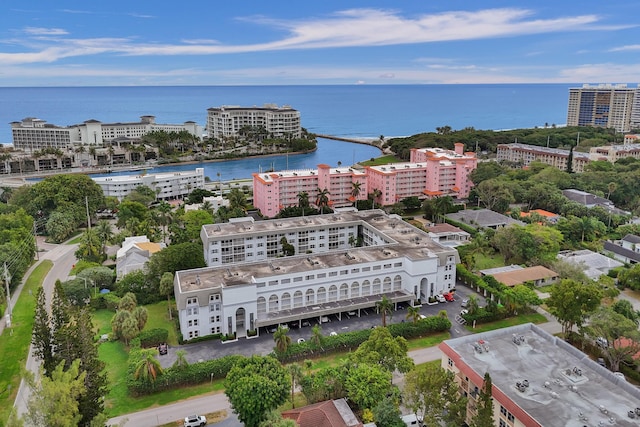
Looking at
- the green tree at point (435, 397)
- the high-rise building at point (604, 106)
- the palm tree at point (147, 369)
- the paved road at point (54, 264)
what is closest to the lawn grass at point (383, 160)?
the paved road at point (54, 264)

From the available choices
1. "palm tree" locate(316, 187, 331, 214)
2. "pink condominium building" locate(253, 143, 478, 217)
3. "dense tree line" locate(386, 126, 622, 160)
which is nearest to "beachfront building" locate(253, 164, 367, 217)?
"pink condominium building" locate(253, 143, 478, 217)

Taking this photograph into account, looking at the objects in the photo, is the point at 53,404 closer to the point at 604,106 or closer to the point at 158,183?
the point at 158,183

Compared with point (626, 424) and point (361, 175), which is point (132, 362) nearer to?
point (626, 424)

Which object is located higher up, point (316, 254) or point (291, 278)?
point (316, 254)

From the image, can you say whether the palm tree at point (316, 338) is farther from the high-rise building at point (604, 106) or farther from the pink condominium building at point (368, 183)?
the high-rise building at point (604, 106)

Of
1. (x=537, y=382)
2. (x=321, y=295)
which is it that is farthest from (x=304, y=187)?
(x=537, y=382)

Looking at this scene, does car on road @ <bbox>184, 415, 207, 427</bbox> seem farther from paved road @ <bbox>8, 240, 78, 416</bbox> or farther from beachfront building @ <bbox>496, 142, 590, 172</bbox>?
beachfront building @ <bbox>496, 142, 590, 172</bbox>

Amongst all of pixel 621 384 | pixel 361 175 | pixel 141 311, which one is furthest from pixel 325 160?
pixel 621 384
